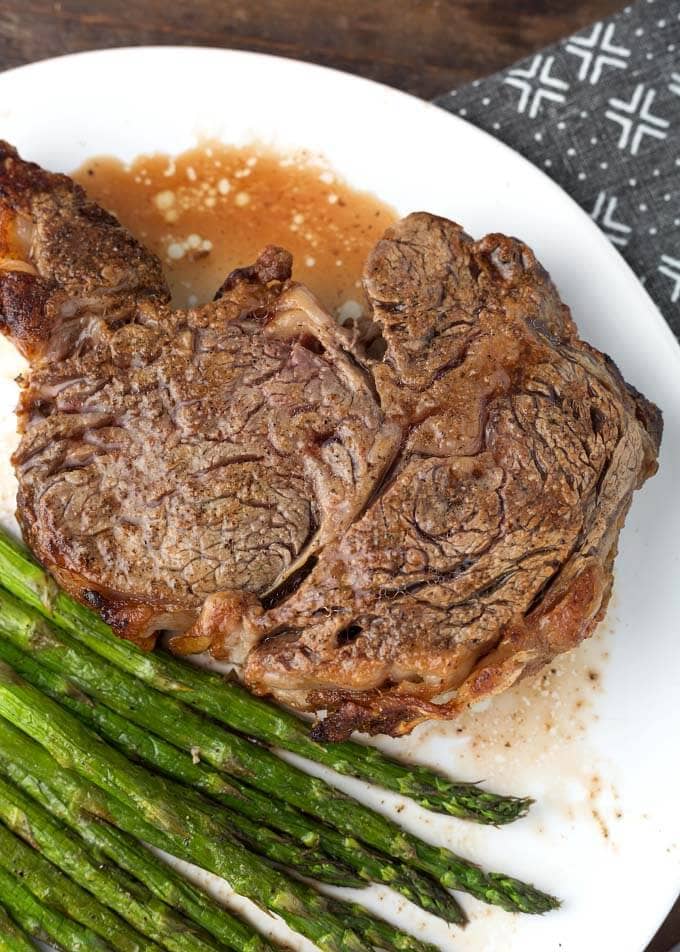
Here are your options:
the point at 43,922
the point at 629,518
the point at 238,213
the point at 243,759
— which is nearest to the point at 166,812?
the point at 243,759

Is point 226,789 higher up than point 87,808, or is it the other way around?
point 226,789

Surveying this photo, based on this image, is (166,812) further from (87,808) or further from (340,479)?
(340,479)

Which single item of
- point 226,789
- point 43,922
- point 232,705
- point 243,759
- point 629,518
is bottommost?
point 43,922

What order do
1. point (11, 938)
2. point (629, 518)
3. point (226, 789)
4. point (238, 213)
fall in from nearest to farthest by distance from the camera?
1. point (11, 938)
2. point (226, 789)
3. point (629, 518)
4. point (238, 213)

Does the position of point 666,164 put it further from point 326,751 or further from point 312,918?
point 312,918

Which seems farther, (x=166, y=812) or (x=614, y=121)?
(x=614, y=121)

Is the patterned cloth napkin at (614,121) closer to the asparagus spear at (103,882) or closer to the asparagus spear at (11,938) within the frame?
the asparagus spear at (103,882)

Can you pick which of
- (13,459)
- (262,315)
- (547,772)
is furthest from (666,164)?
(13,459)
